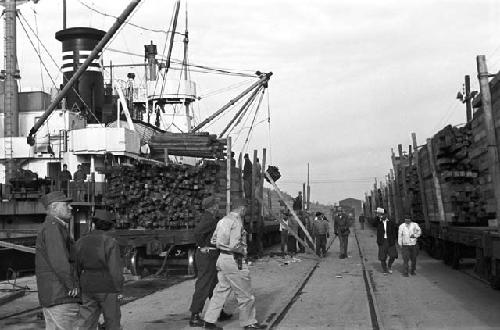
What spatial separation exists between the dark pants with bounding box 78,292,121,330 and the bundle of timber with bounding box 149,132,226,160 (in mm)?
12093

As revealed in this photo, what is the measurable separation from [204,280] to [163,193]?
798 cm

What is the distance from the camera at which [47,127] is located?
32812 millimetres

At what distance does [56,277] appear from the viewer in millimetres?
5738

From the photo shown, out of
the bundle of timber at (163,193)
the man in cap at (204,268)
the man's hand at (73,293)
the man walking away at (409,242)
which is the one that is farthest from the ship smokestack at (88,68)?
the man's hand at (73,293)

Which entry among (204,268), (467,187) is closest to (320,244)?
(467,187)

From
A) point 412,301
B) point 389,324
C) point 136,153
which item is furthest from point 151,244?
point 136,153

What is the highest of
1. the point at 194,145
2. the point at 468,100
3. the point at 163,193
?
the point at 468,100

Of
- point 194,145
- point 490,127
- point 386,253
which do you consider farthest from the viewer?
point 194,145

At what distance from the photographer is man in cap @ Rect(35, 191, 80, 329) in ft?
18.7

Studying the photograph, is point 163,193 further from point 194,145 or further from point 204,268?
point 204,268

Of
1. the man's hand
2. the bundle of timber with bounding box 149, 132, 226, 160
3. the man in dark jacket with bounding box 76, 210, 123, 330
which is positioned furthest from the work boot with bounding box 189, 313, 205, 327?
the bundle of timber with bounding box 149, 132, 226, 160

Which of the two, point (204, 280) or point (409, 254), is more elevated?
point (204, 280)

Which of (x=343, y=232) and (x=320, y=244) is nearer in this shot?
(x=343, y=232)

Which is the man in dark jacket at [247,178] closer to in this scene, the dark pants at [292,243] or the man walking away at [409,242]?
the dark pants at [292,243]
